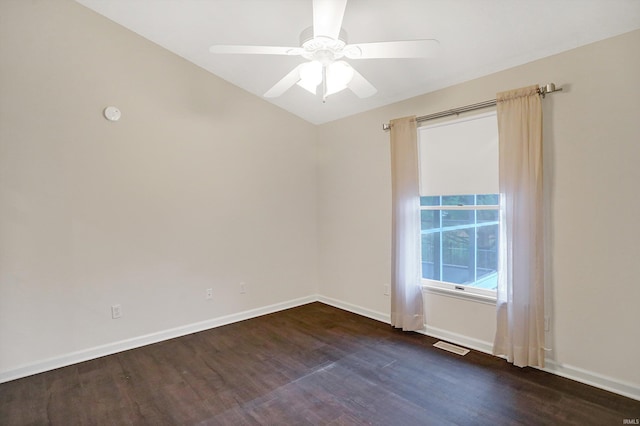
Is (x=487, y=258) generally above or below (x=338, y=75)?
below

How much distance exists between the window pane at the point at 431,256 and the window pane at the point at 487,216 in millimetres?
495

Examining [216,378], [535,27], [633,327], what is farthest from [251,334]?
[535,27]

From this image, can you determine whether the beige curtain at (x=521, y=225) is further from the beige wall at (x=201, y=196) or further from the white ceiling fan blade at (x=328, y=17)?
the white ceiling fan blade at (x=328, y=17)

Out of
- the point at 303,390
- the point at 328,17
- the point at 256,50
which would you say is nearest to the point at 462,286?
the point at 303,390

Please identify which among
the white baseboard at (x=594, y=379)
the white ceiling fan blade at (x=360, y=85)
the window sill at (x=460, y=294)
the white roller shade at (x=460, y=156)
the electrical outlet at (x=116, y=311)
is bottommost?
the white baseboard at (x=594, y=379)

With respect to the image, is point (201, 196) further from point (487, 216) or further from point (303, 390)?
point (487, 216)

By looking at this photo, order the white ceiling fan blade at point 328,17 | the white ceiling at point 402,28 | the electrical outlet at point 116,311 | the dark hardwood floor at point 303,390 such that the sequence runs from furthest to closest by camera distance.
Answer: the electrical outlet at point 116,311
the white ceiling at point 402,28
the dark hardwood floor at point 303,390
the white ceiling fan blade at point 328,17

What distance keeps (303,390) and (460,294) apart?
5.87ft

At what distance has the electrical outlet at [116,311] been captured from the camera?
301 centimetres

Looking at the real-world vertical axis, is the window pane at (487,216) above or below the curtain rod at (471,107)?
below

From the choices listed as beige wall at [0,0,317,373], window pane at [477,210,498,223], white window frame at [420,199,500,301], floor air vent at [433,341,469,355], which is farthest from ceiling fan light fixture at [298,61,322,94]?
floor air vent at [433,341,469,355]

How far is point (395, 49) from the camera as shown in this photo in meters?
1.93

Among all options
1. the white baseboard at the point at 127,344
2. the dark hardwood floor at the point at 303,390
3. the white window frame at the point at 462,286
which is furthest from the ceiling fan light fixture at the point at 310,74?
the white baseboard at the point at 127,344

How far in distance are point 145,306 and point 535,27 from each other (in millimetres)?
4212
